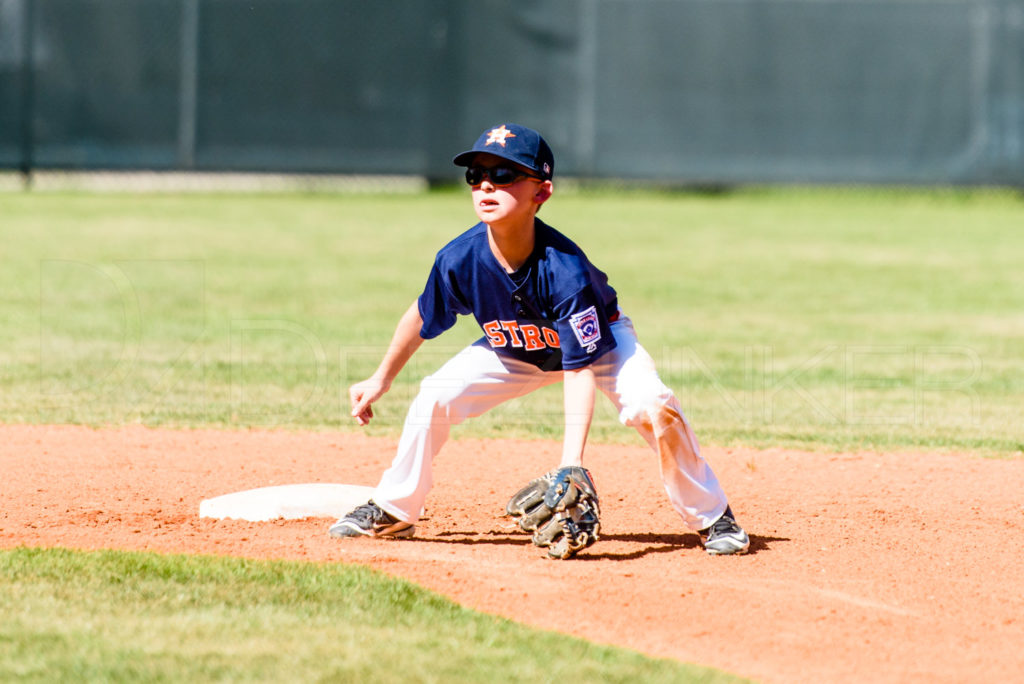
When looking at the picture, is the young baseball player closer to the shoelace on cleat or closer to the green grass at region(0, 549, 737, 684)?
the shoelace on cleat

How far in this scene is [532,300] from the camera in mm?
4102

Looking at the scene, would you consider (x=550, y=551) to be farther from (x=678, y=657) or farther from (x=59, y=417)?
(x=59, y=417)

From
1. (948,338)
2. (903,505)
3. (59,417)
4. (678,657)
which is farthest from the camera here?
(948,338)

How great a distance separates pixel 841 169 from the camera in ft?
59.9

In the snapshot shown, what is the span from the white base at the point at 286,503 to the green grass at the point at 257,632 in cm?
67

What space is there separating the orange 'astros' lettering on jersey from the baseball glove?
415mm

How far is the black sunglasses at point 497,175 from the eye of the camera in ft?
13.2

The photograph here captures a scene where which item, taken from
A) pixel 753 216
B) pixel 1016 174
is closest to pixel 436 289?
pixel 753 216

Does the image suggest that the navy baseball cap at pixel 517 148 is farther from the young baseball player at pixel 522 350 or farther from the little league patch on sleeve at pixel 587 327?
the little league patch on sleeve at pixel 587 327

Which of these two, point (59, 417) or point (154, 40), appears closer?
point (59, 417)

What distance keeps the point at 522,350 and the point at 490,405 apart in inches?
10.5

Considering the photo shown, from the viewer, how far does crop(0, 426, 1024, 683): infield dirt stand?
11.4ft

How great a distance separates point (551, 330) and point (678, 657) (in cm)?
123

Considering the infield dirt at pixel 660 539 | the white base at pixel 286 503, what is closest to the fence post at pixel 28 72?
the infield dirt at pixel 660 539
